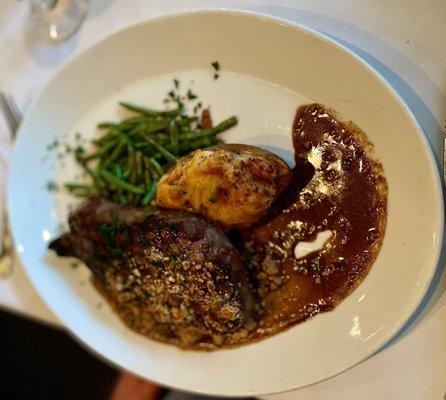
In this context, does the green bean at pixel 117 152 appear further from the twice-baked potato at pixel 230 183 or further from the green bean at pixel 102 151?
the twice-baked potato at pixel 230 183

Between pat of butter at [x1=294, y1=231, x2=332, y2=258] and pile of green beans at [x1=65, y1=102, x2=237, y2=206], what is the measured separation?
721 mm

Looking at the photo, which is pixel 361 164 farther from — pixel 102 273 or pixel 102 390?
pixel 102 390

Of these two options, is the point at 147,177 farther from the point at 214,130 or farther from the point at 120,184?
the point at 214,130

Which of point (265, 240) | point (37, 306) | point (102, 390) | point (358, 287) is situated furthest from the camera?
point (102, 390)

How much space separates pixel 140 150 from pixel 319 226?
1.11m

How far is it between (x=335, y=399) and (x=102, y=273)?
4.55ft

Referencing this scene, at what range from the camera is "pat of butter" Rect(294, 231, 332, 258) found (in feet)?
8.28

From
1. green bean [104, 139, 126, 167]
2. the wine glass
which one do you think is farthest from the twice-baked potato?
the wine glass

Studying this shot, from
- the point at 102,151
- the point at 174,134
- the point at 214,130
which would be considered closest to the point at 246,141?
the point at 214,130

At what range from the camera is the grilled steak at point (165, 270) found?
8.03 feet

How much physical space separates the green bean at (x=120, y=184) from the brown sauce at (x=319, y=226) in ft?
2.18

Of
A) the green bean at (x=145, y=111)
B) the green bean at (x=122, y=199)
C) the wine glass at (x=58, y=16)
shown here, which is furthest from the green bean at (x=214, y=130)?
the wine glass at (x=58, y=16)

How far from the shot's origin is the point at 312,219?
2.55 metres

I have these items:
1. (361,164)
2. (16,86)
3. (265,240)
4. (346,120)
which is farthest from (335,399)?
(16,86)
